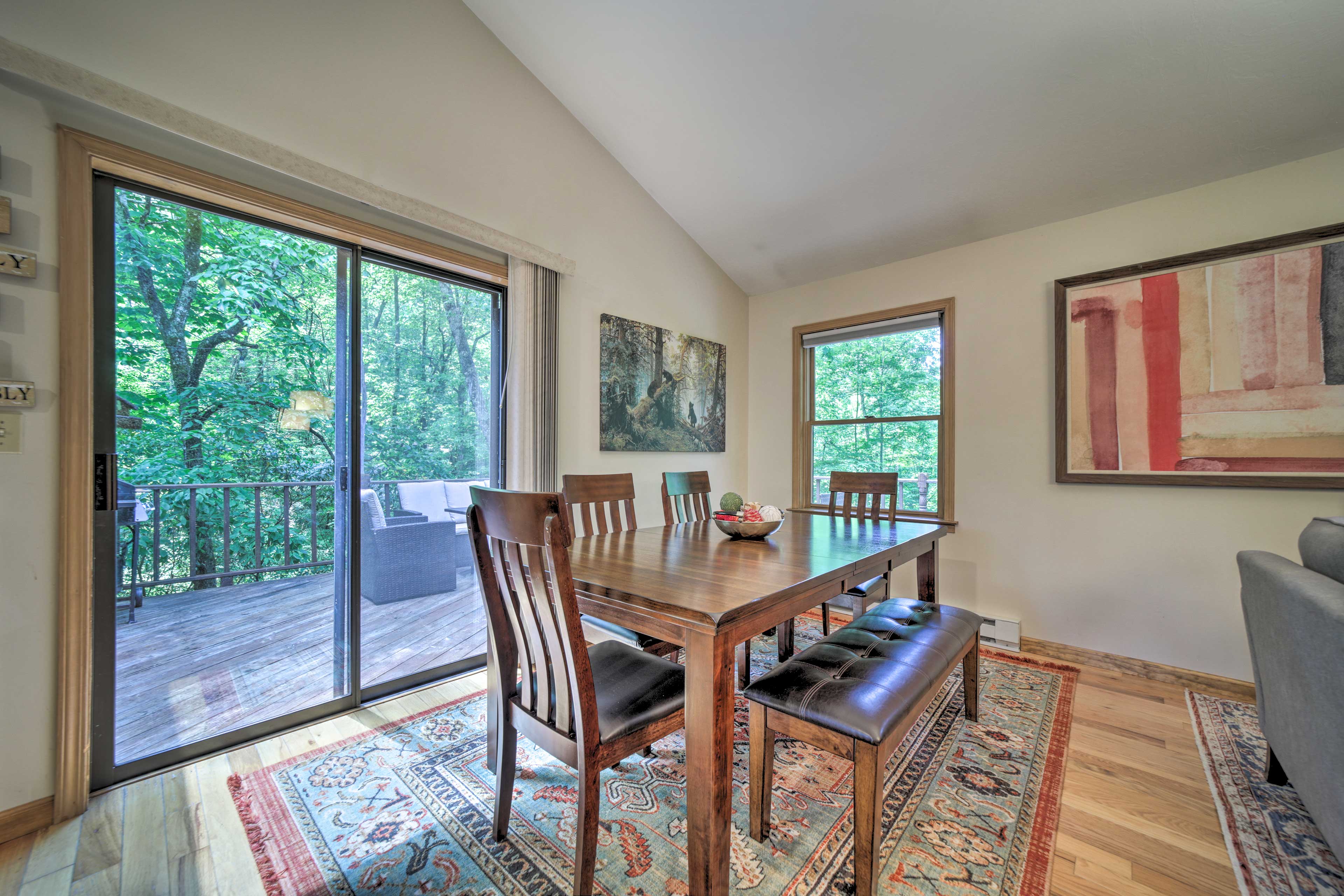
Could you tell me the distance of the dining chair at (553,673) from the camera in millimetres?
1157

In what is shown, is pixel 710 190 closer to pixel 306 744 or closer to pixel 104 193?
pixel 104 193

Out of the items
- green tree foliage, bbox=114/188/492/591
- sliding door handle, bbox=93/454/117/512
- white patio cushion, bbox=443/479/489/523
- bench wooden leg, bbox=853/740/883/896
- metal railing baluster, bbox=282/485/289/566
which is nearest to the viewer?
bench wooden leg, bbox=853/740/883/896

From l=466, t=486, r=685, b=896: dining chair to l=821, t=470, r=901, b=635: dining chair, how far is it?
1.37 m

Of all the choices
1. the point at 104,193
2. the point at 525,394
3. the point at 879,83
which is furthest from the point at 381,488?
the point at 879,83

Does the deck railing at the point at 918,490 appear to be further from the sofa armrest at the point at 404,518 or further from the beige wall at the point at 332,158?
the sofa armrest at the point at 404,518

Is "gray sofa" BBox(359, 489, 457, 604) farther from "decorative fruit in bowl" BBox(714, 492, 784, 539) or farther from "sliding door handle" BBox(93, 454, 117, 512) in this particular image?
"decorative fruit in bowl" BBox(714, 492, 784, 539)

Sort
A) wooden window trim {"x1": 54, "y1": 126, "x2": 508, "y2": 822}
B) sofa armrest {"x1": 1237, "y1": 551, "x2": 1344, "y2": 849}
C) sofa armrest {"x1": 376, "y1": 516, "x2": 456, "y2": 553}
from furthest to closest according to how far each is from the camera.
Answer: sofa armrest {"x1": 376, "y1": 516, "x2": 456, "y2": 553} < wooden window trim {"x1": 54, "y1": 126, "x2": 508, "y2": 822} < sofa armrest {"x1": 1237, "y1": 551, "x2": 1344, "y2": 849}

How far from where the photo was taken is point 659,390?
3512mm

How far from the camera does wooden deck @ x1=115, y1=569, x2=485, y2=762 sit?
5.98 ft

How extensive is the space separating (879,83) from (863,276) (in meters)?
1.49

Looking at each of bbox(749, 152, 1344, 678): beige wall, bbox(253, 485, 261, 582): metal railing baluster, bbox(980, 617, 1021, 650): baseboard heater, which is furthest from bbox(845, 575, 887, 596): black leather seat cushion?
bbox(253, 485, 261, 582): metal railing baluster

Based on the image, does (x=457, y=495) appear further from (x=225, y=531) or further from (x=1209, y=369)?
(x=1209, y=369)

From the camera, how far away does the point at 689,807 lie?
1161 mm

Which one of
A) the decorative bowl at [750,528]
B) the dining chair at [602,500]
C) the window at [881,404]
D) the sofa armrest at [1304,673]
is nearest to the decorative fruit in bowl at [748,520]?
the decorative bowl at [750,528]
